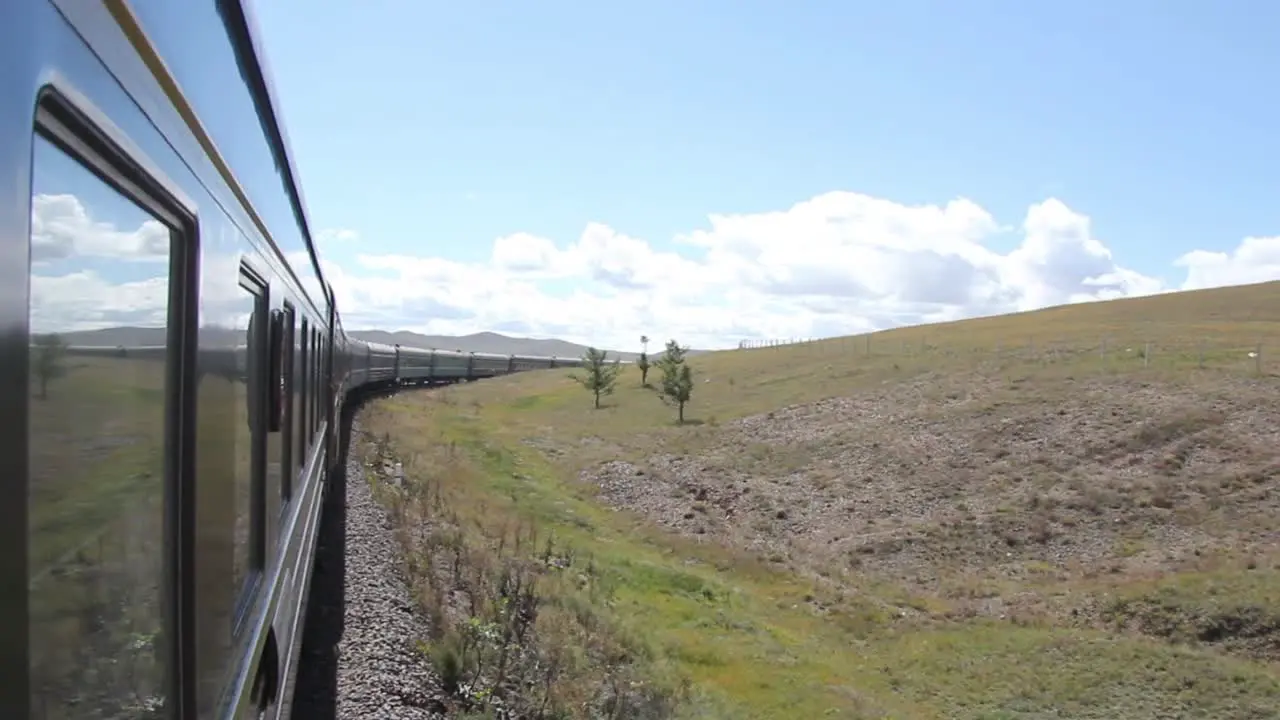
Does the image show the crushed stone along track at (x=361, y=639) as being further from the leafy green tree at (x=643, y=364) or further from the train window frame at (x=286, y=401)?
the leafy green tree at (x=643, y=364)

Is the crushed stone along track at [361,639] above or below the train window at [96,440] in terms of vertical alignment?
below

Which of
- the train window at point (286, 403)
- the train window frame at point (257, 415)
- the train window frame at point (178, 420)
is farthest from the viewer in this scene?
the train window at point (286, 403)

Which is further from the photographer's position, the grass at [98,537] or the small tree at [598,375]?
the small tree at [598,375]

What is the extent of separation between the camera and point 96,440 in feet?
5.45

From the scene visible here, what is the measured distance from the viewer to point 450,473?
23625mm

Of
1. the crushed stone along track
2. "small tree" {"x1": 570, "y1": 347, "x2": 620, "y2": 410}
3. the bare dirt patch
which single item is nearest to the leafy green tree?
"small tree" {"x1": 570, "y1": 347, "x2": 620, "y2": 410}

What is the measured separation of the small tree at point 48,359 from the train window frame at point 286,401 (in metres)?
3.31

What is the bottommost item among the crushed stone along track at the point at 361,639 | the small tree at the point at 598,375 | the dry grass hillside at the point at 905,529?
the dry grass hillside at the point at 905,529

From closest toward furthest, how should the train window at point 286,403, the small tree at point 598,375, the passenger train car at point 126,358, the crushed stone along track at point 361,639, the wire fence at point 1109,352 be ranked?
the passenger train car at point 126,358, the train window at point 286,403, the crushed stone along track at point 361,639, the wire fence at point 1109,352, the small tree at point 598,375

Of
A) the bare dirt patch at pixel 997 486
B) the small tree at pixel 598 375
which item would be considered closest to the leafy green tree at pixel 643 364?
the small tree at pixel 598 375

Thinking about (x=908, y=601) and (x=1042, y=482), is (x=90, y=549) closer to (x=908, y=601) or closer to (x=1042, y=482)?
(x=908, y=601)

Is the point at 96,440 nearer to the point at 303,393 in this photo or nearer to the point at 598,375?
the point at 303,393

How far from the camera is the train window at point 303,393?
662cm

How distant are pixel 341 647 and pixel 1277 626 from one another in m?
18.7
